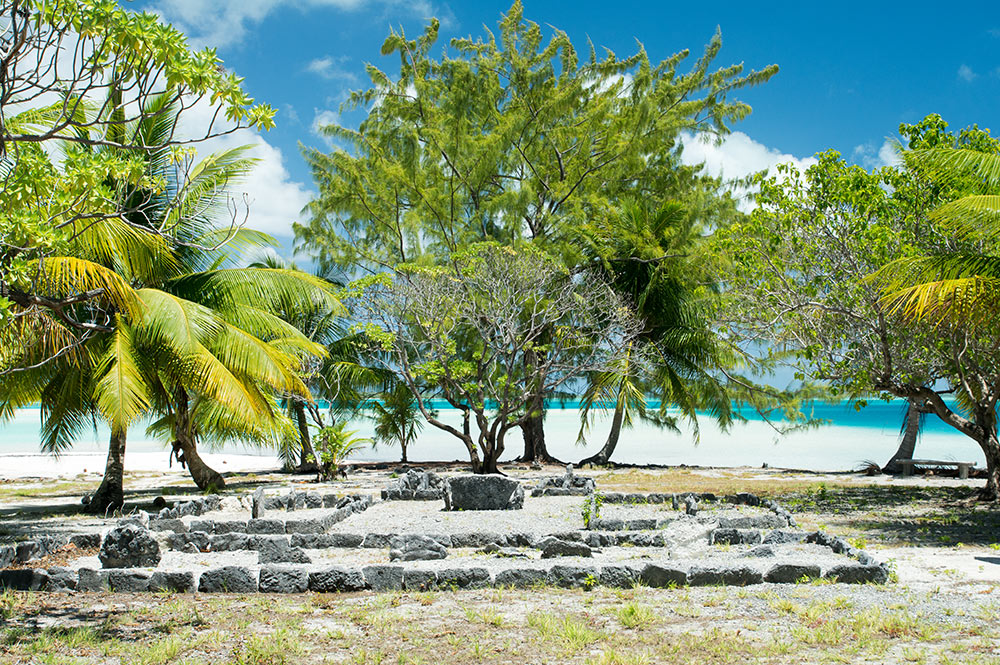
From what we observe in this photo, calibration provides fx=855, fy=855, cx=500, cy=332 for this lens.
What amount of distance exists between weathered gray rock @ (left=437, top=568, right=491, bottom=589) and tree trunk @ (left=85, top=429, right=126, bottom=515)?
8437 mm

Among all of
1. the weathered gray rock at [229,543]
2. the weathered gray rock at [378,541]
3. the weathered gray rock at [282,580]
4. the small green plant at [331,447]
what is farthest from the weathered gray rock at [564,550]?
the small green plant at [331,447]

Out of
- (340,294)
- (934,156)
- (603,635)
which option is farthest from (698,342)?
(603,635)

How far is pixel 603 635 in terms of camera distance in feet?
18.7

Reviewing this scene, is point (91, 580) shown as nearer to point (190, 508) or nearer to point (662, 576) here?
point (662, 576)

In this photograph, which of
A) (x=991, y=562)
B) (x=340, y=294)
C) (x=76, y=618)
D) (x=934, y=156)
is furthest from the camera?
(x=340, y=294)

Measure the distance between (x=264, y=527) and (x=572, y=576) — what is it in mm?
5207

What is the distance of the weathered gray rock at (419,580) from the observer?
7.23m

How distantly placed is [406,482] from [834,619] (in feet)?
35.8

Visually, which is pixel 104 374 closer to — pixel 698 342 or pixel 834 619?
pixel 834 619

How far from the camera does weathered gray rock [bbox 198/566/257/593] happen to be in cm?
720

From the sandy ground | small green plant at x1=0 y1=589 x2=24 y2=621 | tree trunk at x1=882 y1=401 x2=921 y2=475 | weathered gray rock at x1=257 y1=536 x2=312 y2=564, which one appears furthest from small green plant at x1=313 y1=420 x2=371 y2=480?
tree trunk at x1=882 y1=401 x2=921 y2=475

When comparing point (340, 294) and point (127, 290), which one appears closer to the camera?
point (127, 290)

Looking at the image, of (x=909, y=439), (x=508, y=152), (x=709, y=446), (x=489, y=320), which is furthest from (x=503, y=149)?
(x=709, y=446)

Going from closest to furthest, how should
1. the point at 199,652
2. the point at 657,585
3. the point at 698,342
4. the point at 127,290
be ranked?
the point at 199,652
the point at 657,585
the point at 127,290
the point at 698,342
